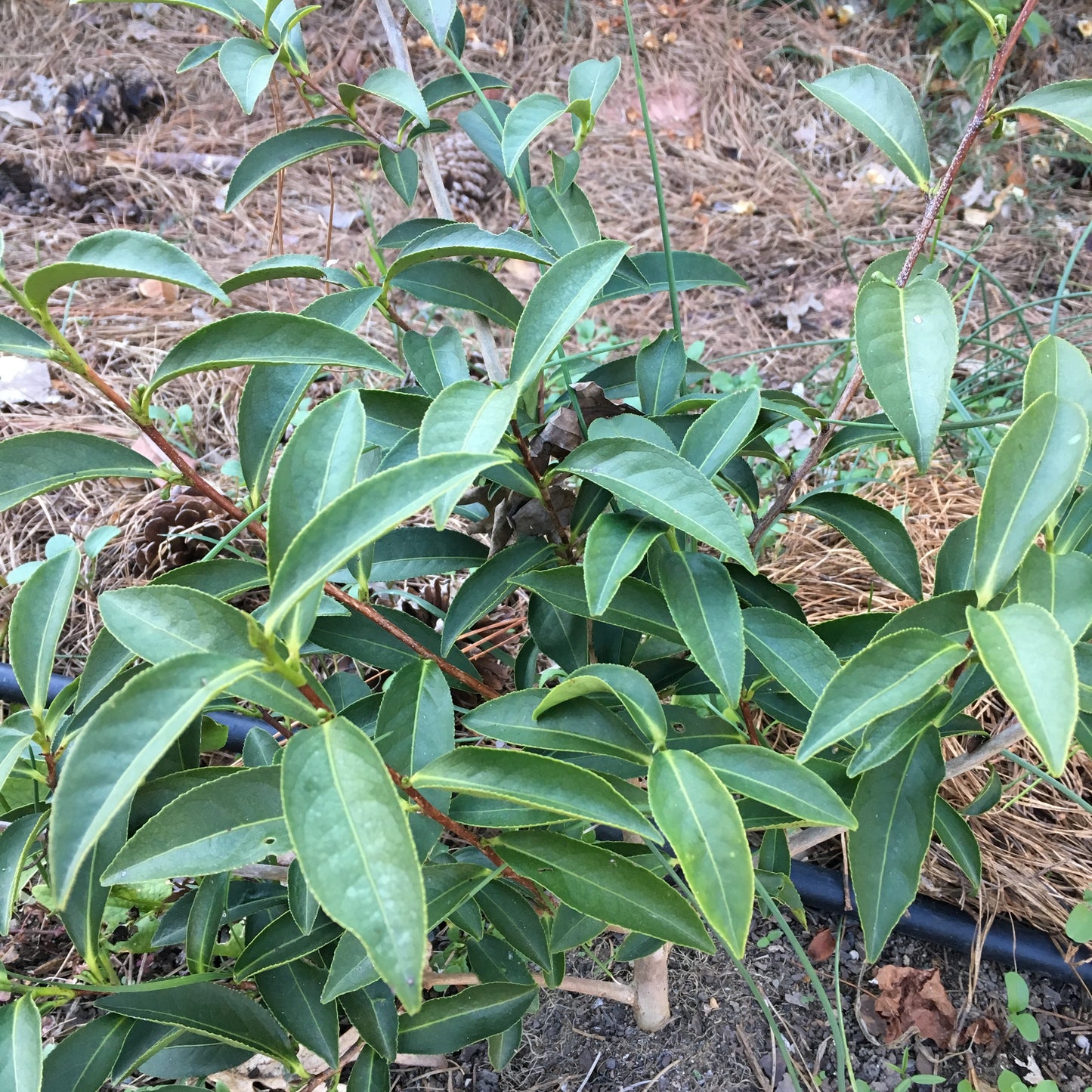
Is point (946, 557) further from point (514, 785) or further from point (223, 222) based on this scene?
point (223, 222)

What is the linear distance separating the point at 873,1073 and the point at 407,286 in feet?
3.91

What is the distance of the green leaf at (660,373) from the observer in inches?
32.9

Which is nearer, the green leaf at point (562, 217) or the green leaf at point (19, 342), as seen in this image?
the green leaf at point (19, 342)

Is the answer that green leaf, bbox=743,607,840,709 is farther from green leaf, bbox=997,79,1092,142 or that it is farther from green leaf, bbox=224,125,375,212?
green leaf, bbox=224,125,375,212

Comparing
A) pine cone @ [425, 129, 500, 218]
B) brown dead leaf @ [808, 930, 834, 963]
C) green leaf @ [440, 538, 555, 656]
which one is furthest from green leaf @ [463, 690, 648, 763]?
pine cone @ [425, 129, 500, 218]

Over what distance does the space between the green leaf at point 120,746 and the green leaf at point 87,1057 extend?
1.57 feet

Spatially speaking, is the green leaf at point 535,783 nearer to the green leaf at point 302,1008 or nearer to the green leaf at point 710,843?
the green leaf at point 710,843

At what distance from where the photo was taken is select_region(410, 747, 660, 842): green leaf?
56cm

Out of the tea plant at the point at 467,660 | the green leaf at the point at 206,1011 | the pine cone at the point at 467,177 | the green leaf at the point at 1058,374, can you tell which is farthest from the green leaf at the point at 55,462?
the pine cone at the point at 467,177

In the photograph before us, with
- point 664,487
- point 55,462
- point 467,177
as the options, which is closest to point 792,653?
point 664,487

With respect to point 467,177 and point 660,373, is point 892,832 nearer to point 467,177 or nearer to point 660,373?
point 660,373

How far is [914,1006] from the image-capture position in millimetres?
1201

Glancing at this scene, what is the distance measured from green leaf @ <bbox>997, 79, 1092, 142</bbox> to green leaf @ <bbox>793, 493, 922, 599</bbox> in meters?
0.34

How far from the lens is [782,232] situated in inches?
98.0
